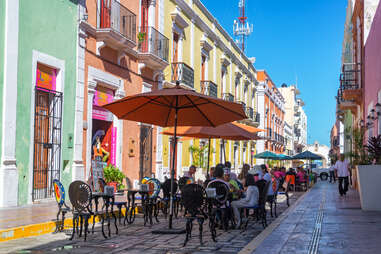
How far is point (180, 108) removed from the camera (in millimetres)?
9391

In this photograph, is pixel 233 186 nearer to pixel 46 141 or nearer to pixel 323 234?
pixel 323 234

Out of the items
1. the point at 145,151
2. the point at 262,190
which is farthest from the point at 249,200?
the point at 145,151

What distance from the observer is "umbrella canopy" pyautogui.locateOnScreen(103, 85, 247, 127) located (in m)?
8.70

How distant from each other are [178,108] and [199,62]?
1629 centimetres

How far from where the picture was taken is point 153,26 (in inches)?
736

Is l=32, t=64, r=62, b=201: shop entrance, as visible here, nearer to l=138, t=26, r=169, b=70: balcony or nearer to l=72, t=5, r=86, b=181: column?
l=72, t=5, r=86, b=181: column

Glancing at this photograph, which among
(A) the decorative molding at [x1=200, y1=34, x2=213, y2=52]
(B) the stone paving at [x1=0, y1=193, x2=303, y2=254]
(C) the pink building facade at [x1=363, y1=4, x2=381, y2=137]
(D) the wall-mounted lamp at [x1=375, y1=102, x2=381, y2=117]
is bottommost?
(B) the stone paving at [x1=0, y1=193, x2=303, y2=254]

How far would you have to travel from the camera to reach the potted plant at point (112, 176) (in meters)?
14.6

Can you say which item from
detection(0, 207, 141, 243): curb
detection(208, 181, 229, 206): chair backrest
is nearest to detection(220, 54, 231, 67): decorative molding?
detection(208, 181, 229, 206): chair backrest

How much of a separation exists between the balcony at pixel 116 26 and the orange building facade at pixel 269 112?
27050 millimetres

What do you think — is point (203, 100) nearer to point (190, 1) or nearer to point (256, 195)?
point (256, 195)

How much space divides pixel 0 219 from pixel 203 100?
421cm

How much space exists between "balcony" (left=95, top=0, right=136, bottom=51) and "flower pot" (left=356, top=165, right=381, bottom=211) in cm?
789

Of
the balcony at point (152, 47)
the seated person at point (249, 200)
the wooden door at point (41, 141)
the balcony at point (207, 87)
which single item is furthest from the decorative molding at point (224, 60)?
the seated person at point (249, 200)
